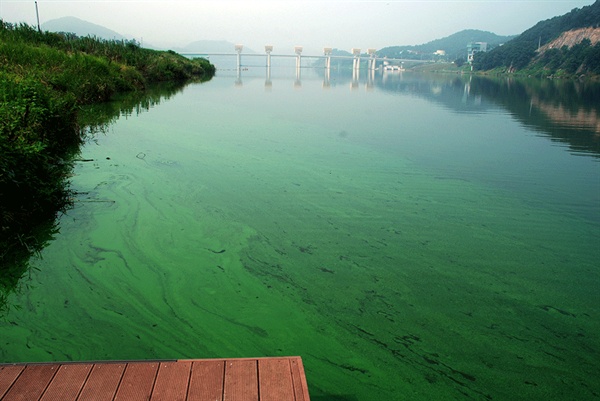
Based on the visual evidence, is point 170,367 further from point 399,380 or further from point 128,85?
point 128,85

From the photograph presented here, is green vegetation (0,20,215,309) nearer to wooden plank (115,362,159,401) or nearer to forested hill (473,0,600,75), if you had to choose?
wooden plank (115,362,159,401)

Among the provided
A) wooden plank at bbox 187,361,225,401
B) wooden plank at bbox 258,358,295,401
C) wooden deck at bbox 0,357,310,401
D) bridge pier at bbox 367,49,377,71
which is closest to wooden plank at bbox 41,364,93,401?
wooden deck at bbox 0,357,310,401

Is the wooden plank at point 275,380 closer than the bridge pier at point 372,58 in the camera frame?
Yes

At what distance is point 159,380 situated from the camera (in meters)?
1.76

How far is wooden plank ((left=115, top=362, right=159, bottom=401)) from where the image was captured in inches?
65.9

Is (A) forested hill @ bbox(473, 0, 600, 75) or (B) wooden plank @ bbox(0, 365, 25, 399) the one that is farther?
(A) forested hill @ bbox(473, 0, 600, 75)

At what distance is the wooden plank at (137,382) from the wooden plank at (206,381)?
6.2 inches

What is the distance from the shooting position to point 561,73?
55781mm

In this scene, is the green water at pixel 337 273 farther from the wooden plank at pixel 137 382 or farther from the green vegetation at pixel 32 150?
the wooden plank at pixel 137 382

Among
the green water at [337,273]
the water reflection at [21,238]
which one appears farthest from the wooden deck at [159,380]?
the water reflection at [21,238]

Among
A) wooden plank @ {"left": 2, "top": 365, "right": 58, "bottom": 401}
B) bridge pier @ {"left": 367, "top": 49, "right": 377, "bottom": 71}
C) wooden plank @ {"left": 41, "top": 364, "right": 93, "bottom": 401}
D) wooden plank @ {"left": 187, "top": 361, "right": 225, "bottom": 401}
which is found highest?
bridge pier @ {"left": 367, "top": 49, "right": 377, "bottom": 71}

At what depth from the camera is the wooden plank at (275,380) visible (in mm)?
1686

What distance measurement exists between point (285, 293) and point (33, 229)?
7.85 feet

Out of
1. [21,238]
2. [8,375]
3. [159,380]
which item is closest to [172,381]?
[159,380]
